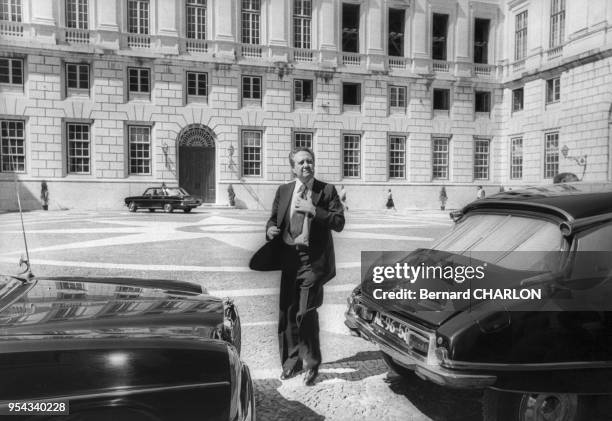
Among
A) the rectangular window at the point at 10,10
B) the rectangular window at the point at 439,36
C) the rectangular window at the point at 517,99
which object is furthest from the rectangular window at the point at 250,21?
the rectangular window at the point at 517,99

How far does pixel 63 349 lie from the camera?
216 centimetres

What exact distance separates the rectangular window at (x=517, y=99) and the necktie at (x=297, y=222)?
33.4 metres

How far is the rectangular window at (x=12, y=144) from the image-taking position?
2830 cm

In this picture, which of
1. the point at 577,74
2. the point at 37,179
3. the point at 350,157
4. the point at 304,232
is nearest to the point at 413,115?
the point at 350,157

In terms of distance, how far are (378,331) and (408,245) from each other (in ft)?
32.0

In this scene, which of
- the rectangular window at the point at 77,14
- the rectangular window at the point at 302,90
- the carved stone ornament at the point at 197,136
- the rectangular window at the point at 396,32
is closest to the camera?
the rectangular window at the point at 77,14

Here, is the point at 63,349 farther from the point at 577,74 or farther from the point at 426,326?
the point at 577,74

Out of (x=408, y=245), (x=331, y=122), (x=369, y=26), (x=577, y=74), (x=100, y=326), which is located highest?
(x=369, y=26)

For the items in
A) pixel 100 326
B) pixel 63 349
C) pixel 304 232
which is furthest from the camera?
pixel 304 232

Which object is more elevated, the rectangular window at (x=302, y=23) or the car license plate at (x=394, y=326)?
the rectangular window at (x=302, y=23)

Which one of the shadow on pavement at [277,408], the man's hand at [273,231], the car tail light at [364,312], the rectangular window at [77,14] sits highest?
the rectangular window at [77,14]

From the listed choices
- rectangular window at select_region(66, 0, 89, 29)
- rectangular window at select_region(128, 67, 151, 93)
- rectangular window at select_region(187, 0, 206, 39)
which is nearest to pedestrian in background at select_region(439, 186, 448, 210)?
rectangular window at select_region(187, 0, 206, 39)

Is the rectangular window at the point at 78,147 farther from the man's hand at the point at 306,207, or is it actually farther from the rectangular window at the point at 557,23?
the man's hand at the point at 306,207

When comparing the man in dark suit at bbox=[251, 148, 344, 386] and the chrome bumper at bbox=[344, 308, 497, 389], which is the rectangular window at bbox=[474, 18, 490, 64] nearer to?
the man in dark suit at bbox=[251, 148, 344, 386]
